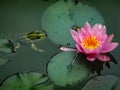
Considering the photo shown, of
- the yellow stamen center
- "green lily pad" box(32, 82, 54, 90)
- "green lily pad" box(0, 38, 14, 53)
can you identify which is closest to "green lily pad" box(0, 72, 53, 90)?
"green lily pad" box(32, 82, 54, 90)

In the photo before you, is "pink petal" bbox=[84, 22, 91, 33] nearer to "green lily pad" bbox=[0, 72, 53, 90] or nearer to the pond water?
the pond water

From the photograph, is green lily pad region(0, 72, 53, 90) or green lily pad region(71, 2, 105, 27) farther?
green lily pad region(71, 2, 105, 27)

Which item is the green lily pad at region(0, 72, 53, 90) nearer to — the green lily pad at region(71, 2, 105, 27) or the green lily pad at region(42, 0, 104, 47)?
the green lily pad at region(42, 0, 104, 47)

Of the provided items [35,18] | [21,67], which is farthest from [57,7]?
[21,67]

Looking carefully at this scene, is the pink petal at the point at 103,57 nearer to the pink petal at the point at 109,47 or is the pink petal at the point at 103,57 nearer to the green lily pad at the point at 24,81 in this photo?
the pink petal at the point at 109,47

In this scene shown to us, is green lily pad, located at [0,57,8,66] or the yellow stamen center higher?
the yellow stamen center

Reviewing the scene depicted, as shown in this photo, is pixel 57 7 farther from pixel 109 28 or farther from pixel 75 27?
pixel 109 28

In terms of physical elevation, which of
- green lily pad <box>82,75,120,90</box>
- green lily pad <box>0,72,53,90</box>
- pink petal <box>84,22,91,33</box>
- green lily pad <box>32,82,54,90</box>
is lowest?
green lily pad <box>82,75,120,90</box>

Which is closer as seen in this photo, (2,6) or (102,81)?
(102,81)
